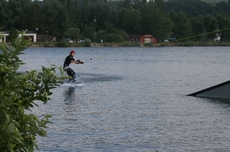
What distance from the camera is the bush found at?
6.11 meters

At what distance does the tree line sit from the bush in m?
160

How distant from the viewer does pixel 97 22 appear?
189 m

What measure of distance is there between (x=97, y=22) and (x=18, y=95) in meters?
184

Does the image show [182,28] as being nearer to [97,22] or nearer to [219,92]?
[97,22]

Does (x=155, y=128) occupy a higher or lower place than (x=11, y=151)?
lower

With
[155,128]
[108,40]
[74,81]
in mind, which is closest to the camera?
[155,128]

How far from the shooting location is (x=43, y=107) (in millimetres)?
23031

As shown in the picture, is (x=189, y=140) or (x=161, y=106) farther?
(x=161, y=106)

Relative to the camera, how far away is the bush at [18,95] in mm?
6113

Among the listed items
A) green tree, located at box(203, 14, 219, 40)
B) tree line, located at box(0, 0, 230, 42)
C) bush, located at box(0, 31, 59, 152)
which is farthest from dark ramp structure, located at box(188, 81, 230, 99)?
green tree, located at box(203, 14, 219, 40)

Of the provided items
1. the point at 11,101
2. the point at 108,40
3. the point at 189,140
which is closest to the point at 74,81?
the point at 189,140

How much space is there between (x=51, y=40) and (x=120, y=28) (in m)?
26.6

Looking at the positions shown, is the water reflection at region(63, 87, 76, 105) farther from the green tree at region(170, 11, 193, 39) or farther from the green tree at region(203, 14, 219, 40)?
the green tree at region(203, 14, 219, 40)

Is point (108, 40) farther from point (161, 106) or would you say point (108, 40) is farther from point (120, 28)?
point (161, 106)
